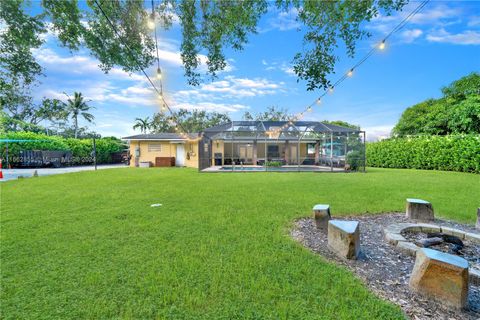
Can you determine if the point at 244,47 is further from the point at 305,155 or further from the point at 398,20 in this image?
the point at 305,155

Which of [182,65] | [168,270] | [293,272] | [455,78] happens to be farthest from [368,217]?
[455,78]

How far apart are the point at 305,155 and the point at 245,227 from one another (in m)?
16.3

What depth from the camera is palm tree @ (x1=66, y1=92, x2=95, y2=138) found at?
31219 millimetres

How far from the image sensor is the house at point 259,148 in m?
13.3

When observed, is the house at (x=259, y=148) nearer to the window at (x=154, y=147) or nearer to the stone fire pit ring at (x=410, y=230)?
the window at (x=154, y=147)

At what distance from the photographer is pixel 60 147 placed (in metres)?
18.4

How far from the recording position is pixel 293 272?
2.29 metres

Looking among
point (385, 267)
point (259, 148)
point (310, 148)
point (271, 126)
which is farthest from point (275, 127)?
point (385, 267)

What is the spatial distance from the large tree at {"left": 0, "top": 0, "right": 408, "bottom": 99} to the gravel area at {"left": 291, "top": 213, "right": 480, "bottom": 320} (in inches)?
84.8

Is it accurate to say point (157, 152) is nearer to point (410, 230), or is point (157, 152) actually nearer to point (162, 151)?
point (162, 151)

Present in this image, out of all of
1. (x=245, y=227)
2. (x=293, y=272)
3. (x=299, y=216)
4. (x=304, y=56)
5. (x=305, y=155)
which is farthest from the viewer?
(x=305, y=155)

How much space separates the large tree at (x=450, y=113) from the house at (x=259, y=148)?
879 centimetres

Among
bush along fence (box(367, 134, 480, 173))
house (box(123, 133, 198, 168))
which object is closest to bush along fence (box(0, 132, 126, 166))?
house (box(123, 133, 198, 168))

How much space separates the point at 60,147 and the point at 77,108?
16.8 meters
